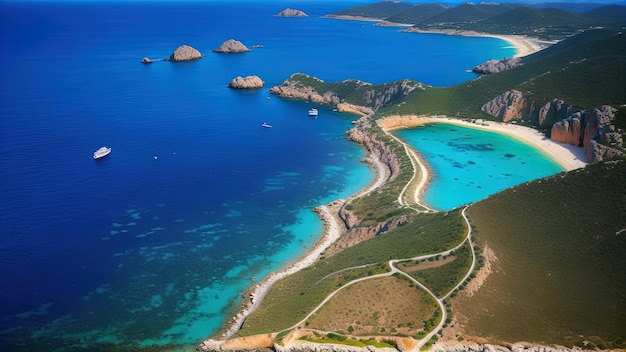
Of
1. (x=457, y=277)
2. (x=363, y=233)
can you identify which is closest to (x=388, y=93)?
(x=363, y=233)

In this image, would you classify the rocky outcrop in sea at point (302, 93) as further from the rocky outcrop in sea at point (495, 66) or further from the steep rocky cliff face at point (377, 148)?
the rocky outcrop in sea at point (495, 66)

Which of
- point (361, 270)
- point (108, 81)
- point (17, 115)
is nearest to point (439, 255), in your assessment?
point (361, 270)

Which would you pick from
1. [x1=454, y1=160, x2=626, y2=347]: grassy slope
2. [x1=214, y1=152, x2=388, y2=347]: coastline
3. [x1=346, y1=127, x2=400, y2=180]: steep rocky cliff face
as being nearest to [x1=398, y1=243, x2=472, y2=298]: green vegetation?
[x1=454, y1=160, x2=626, y2=347]: grassy slope

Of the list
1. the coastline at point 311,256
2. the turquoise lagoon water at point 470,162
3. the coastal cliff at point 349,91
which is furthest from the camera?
the coastal cliff at point 349,91

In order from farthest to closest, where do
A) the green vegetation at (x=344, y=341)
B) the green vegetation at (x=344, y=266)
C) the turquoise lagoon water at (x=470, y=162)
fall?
1. the turquoise lagoon water at (x=470, y=162)
2. the green vegetation at (x=344, y=266)
3. the green vegetation at (x=344, y=341)

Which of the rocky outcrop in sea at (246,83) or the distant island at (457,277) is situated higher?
the rocky outcrop in sea at (246,83)

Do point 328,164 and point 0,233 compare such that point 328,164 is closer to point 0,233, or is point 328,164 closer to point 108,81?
point 0,233

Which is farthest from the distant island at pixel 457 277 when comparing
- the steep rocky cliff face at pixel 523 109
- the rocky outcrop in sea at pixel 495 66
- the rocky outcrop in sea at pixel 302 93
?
the rocky outcrop in sea at pixel 495 66
